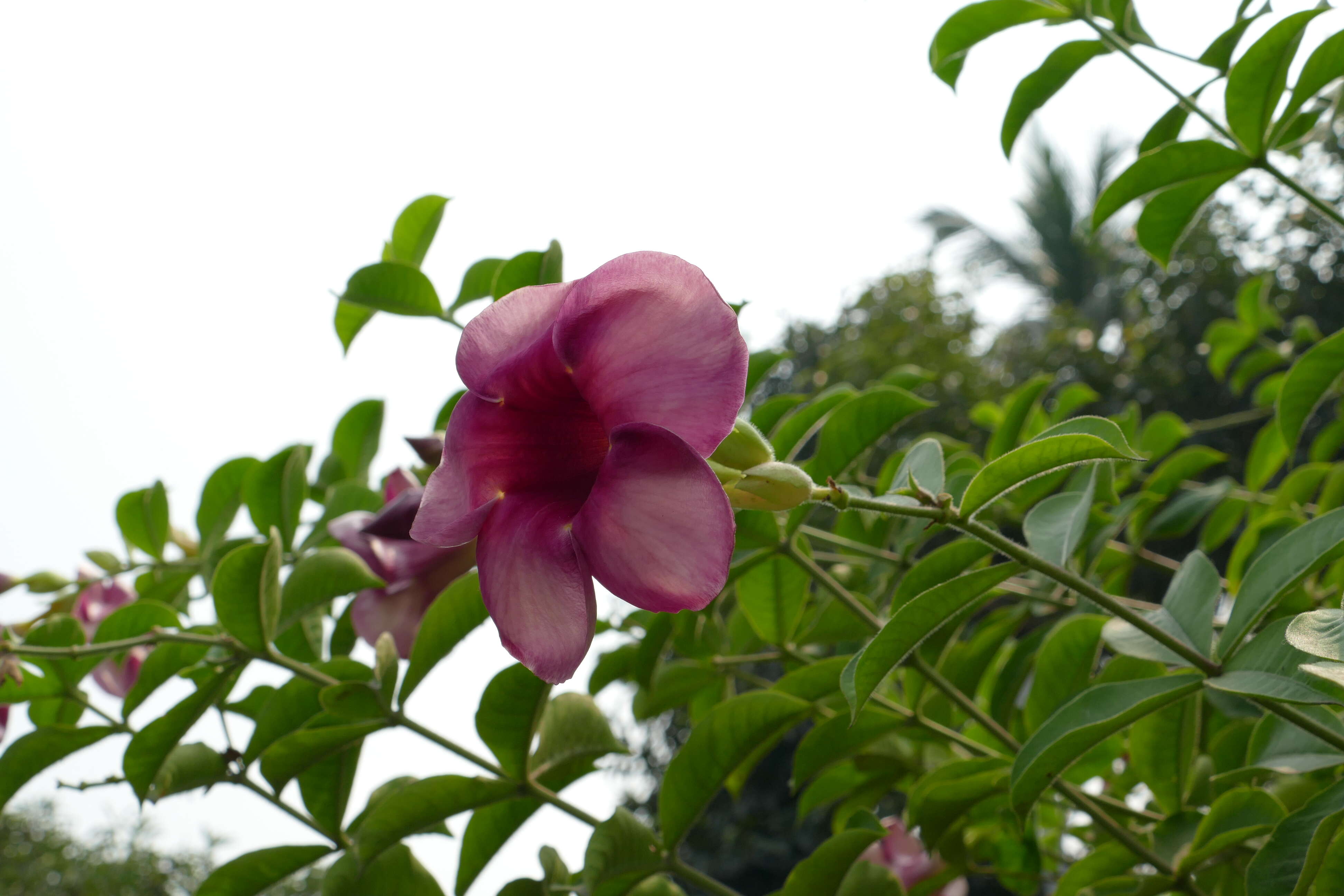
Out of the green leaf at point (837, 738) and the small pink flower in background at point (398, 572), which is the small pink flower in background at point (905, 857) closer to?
the green leaf at point (837, 738)

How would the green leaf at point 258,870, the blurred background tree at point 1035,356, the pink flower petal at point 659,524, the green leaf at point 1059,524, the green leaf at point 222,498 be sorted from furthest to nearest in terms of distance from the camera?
the blurred background tree at point 1035,356
the green leaf at point 222,498
the green leaf at point 258,870
the green leaf at point 1059,524
the pink flower petal at point 659,524

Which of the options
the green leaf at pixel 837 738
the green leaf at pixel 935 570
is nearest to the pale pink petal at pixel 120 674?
the green leaf at pixel 837 738

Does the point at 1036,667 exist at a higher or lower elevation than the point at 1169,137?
lower

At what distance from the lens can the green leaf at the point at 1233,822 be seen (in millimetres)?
594

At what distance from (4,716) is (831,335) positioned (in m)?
5.01

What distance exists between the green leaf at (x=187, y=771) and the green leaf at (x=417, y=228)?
47 centimetres

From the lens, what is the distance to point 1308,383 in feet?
2.60

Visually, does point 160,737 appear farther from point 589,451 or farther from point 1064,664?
point 1064,664

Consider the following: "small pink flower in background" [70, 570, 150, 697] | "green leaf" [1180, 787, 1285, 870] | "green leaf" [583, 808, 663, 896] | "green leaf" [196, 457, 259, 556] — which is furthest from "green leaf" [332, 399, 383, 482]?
"green leaf" [1180, 787, 1285, 870]

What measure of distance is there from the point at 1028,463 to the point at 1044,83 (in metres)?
0.62

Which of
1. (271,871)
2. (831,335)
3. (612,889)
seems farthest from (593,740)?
(831,335)

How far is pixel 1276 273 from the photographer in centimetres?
534

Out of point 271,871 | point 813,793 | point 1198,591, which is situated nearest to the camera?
point 1198,591

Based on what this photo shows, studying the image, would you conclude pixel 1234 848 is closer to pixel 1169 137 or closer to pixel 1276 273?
pixel 1169 137
